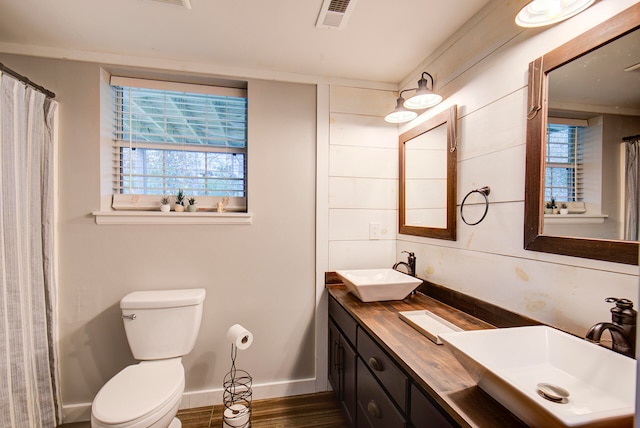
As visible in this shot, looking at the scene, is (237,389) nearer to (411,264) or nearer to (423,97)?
(411,264)

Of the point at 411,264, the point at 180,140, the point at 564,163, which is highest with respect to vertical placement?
the point at 180,140

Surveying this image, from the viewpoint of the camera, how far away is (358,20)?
152cm

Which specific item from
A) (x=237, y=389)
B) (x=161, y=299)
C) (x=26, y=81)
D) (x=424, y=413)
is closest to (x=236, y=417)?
→ (x=237, y=389)

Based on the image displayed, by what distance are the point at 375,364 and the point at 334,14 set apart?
1685mm

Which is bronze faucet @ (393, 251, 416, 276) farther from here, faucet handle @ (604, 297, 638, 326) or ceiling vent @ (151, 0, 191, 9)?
ceiling vent @ (151, 0, 191, 9)

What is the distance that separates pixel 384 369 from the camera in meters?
1.18

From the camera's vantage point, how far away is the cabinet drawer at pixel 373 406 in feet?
3.60

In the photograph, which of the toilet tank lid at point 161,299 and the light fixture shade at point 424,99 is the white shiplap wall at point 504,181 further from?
the toilet tank lid at point 161,299

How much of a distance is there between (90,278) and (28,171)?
707 millimetres

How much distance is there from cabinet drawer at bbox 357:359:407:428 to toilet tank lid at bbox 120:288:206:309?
1.07 m

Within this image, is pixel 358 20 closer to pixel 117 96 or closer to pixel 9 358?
pixel 117 96

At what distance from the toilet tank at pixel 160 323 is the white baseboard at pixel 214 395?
0.43 m

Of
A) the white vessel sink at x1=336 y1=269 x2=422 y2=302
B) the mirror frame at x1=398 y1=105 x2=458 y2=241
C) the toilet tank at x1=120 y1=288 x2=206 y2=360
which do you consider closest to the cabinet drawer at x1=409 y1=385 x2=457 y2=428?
the white vessel sink at x1=336 y1=269 x2=422 y2=302

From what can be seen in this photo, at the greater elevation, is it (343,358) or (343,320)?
(343,320)
